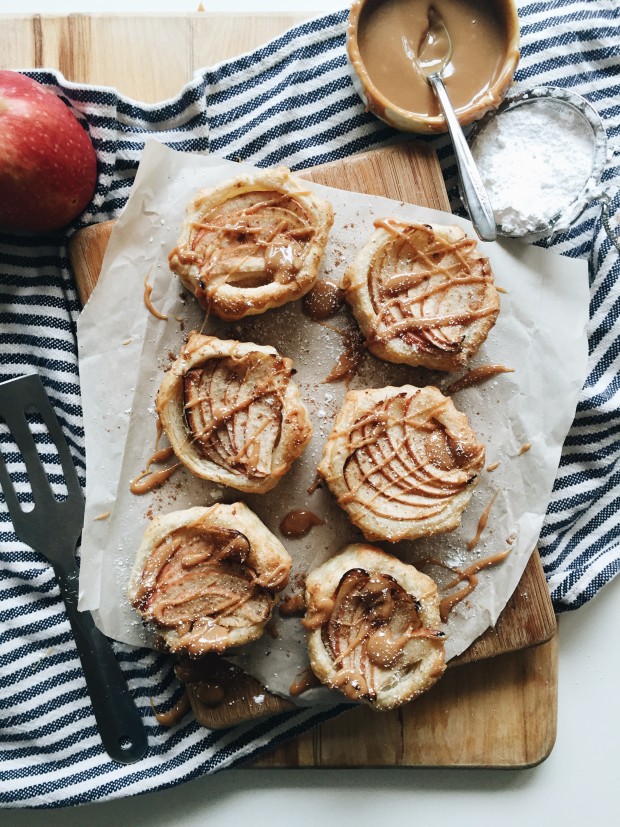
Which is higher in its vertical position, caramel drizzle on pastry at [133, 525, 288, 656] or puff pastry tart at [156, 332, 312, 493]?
puff pastry tart at [156, 332, 312, 493]

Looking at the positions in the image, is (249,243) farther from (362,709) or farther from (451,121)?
(362,709)

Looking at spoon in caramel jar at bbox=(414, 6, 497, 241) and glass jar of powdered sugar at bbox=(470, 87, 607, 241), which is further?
glass jar of powdered sugar at bbox=(470, 87, 607, 241)

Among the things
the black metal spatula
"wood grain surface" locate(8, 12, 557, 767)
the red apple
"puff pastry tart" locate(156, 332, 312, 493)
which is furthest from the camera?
"wood grain surface" locate(8, 12, 557, 767)

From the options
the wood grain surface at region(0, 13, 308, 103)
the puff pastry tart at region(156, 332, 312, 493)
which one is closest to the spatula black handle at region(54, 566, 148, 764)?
the puff pastry tart at region(156, 332, 312, 493)

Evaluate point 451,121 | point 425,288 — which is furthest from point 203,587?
point 451,121

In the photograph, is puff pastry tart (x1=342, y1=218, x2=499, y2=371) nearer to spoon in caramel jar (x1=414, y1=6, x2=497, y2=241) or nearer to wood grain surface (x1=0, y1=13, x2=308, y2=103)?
spoon in caramel jar (x1=414, y1=6, x2=497, y2=241)

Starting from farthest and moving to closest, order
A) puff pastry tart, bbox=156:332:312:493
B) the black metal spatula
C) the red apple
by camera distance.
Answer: the black metal spatula → puff pastry tart, bbox=156:332:312:493 → the red apple
